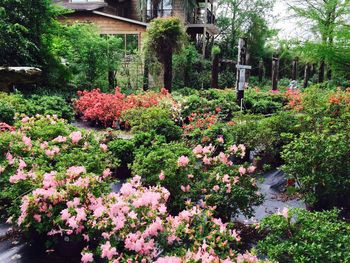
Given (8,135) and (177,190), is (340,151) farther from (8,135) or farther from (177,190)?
(8,135)

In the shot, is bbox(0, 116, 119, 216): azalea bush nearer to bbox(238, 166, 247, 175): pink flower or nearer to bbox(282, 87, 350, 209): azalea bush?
bbox(238, 166, 247, 175): pink flower

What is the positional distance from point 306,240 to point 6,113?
6.24 m

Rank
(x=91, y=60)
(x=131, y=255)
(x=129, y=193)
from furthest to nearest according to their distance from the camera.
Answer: (x=91, y=60), (x=129, y=193), (x=131, y=255)

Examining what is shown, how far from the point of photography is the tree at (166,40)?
511 inches

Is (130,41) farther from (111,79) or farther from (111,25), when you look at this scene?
(111,79)

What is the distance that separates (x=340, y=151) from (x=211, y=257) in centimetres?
238

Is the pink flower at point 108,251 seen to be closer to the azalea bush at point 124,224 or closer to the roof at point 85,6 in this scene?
the azalea bush at point 124,224

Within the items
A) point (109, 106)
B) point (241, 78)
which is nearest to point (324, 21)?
point (241, 78)

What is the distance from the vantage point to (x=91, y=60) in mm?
13031

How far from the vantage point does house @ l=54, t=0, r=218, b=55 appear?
70.6 ft

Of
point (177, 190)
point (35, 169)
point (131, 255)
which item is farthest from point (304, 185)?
point (35, 169)

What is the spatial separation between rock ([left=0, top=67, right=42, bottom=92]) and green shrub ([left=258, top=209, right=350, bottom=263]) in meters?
8.89

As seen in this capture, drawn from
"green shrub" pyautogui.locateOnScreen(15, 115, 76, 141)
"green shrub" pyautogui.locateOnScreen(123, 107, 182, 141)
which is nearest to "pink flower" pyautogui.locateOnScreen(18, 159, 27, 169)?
"green shrub" pyautogui.locateOnScreen(15, 115, 76, 141)

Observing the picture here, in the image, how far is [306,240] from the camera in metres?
2.66
